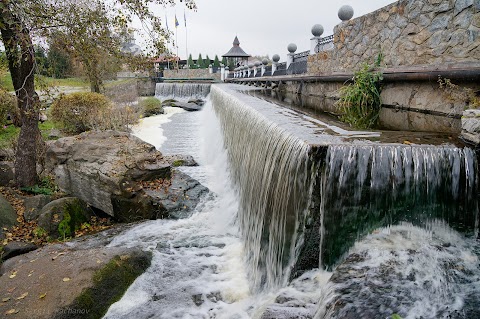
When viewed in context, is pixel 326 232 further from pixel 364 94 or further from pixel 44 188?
pixel 44 188

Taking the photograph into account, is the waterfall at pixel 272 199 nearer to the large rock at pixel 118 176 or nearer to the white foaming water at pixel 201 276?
the white foaming water at pixel 201 276

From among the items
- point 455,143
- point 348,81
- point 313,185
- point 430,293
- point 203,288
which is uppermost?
point 348,81

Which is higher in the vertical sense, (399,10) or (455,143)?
(399,10)

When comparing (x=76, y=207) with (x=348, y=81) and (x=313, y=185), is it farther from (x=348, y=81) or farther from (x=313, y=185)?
(x=348, y=81)

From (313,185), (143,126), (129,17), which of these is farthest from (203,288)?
(143,126)

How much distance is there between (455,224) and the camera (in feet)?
11.3

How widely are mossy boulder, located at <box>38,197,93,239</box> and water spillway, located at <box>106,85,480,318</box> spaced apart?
1964mm

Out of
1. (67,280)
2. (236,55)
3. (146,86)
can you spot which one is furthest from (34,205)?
(236,55)

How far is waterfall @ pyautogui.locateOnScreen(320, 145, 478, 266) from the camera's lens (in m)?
3.41

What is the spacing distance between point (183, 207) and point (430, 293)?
4947mm

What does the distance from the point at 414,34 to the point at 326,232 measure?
6.12 m

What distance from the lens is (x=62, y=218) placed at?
20.5 feet

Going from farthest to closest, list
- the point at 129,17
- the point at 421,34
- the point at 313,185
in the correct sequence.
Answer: the point at 421,34 < the point at 129,17 < the point at 313,185

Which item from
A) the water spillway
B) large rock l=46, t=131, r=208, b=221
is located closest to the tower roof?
large rock l=46, t=131, r=208, b=221
